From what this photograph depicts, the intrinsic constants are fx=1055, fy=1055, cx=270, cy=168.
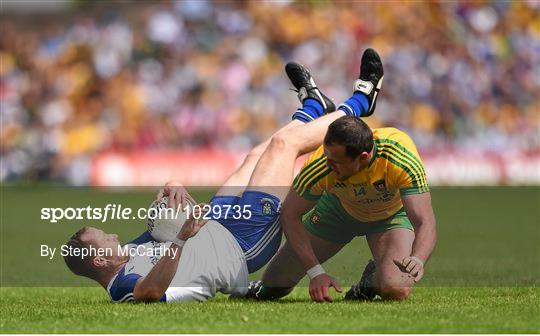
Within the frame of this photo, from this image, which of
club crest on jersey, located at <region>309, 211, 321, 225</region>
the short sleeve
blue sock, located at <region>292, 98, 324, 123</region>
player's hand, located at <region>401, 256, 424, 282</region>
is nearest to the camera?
player's hand, located at <region>401, 256, 424, 282</region>

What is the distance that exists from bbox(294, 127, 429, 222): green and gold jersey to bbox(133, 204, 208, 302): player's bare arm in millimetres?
846

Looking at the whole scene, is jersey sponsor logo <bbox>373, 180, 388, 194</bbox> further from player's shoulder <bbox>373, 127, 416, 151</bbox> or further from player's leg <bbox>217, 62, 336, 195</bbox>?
player's leg <bbox>217, 62, 336, 195</bbox>

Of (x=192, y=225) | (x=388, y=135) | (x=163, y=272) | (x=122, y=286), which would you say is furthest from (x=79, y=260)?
(x=388, y=135)

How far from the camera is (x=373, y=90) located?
355 inches

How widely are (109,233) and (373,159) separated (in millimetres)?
2157

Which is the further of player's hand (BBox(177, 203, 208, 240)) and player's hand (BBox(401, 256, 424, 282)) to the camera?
player's hand (BBox(177, 203, 208, 240))

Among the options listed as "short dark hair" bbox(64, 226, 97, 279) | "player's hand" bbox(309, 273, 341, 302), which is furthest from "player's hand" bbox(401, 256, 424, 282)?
"short dark hair" bbox(64, 226, 97, 279)

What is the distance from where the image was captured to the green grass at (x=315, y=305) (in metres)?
6.47

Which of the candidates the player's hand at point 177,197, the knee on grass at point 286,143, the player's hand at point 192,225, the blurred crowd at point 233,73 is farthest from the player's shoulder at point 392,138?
the blurred crowd at point 233,73

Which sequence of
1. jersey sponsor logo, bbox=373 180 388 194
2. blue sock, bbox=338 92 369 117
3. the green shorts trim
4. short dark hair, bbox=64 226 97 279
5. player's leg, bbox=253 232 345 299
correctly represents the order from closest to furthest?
jersey sponsor logo, bbox=373 180 388 194, short dark hair, bbox=64 226 97 279, the green shorts trim, player's leg, bbox=253 232 345 299, blue sock, bbox=338 92 369 117

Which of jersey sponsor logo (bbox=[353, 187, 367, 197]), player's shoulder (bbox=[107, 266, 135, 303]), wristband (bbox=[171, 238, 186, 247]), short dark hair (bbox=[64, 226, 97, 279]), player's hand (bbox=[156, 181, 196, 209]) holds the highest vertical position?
jersey sponsor logo (bbox=[353, 187, 367, 197])

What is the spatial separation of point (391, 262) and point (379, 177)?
0.76 metres

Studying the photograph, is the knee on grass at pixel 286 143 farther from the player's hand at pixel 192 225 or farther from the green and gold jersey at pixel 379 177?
the player's hand at pixel 192 225

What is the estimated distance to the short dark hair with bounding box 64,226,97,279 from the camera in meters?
7.87
